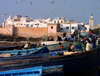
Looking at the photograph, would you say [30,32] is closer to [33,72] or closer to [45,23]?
[45,23]

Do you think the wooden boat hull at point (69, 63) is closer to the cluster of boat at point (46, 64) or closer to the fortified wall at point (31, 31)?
the cluster of boat at point (46, 64)

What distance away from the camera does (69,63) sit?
923cm

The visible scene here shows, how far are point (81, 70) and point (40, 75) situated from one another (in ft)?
12.6

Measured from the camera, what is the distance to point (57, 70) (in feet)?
24.3

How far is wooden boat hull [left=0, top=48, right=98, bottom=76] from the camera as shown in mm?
7711

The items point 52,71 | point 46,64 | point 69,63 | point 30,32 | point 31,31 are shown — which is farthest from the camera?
point 30,32

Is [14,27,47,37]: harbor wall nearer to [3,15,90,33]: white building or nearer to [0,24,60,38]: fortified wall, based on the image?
[0,24,60,38]: fortified wall

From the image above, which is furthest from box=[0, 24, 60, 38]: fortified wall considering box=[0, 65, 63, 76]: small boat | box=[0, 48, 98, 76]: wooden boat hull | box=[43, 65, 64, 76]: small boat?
box=[0, 65, 63, 76]: small boat

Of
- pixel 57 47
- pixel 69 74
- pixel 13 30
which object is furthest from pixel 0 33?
pixel 69 74

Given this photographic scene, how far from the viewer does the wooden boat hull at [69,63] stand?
7711 millimetres

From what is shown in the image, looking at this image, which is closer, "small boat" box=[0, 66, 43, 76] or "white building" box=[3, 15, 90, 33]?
"small boat" box=[0, 66, 43, 76]

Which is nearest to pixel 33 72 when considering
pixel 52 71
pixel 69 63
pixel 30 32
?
pixel 52 71

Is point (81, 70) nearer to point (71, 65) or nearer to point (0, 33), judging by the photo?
point (71, 65)

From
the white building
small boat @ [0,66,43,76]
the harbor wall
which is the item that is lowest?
small boat @ [0,66,43,76]
